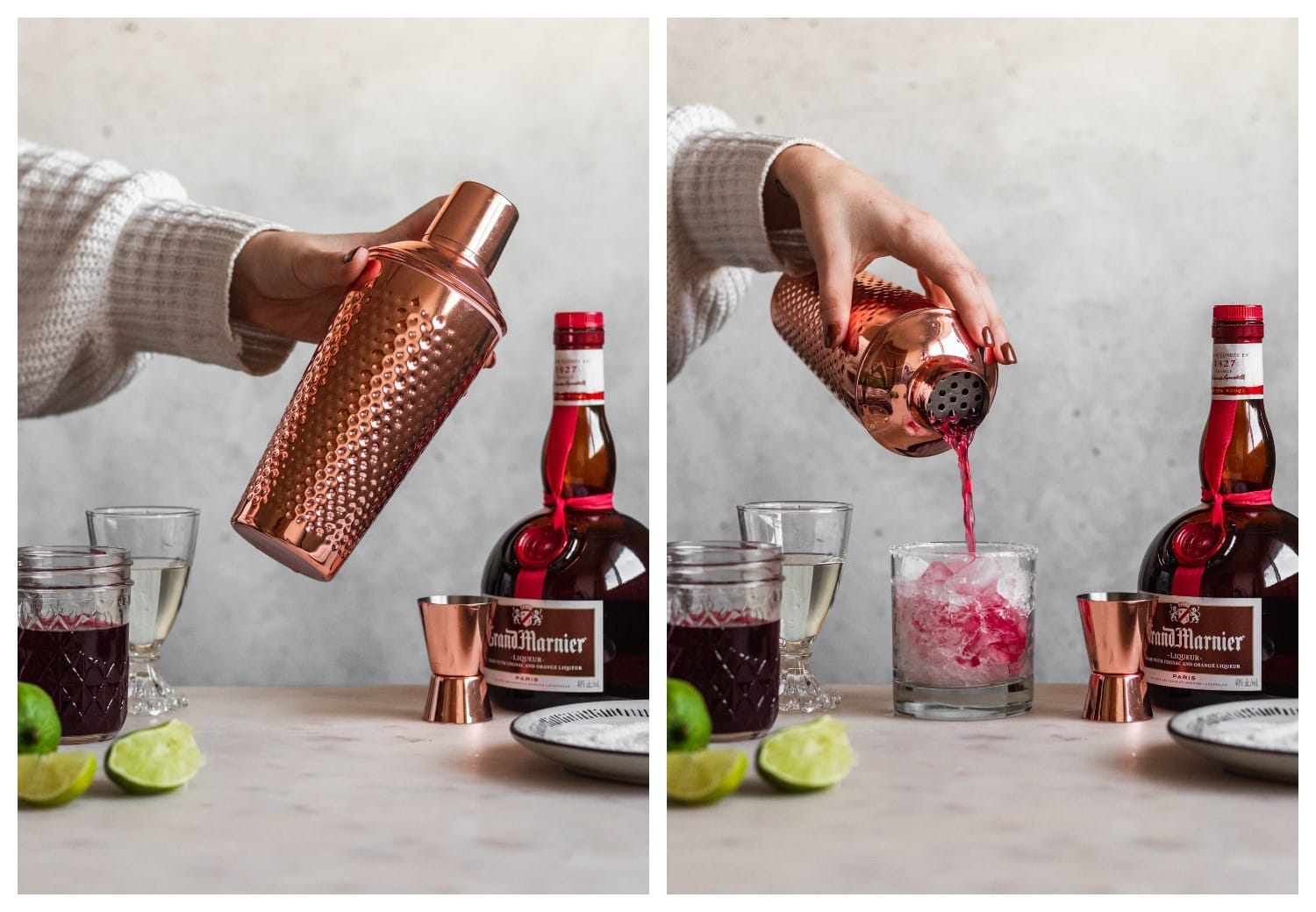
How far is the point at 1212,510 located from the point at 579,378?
0.40 m

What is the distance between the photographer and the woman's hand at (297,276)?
34.5 inches

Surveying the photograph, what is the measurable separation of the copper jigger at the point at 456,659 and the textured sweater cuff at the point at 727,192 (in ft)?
0.94

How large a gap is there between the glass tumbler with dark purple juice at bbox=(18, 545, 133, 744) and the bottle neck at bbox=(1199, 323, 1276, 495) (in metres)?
0.67

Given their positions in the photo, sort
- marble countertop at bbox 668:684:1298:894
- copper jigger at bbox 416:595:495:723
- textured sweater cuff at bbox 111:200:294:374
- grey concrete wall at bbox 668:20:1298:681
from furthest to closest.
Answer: grey concrete wall at bbox 668:20:1298:681, textured sweater cuff at bbox 111:200:294:374, copper jigger at bbox 416:595:495:723, marble countertop at bbox 668:684:1298:894

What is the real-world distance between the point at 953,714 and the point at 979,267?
0.40 meters

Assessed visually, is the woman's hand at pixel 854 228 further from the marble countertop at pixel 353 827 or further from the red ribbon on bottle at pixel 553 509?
the marble countertop at pixel 353 827

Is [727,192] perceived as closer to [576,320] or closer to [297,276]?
[576,320]

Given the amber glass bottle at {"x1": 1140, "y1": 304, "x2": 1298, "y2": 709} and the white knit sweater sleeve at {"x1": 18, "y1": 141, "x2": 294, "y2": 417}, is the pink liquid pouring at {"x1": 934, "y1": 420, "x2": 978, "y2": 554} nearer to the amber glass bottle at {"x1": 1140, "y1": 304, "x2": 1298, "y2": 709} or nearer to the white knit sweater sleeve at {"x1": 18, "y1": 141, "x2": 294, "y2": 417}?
the amber glass bottle at {"x1": 1140, "y1": 304, "x2": 1298, "y2": 709}

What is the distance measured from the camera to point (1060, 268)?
1.05 meters

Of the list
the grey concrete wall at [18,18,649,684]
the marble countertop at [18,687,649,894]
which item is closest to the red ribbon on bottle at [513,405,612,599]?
the marble countertop at [18,687,649,894]

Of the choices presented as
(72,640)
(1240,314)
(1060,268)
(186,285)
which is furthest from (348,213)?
(1240,314)

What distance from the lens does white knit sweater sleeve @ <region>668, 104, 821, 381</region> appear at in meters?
0.86

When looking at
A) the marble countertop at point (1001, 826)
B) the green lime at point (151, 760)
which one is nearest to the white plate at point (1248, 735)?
the marble countertop at point (1001, 826)

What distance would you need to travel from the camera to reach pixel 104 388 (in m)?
1.00
